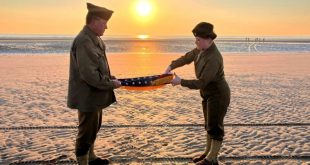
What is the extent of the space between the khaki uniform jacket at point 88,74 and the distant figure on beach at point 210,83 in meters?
1.06

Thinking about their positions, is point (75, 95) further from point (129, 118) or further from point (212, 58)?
point (129, 118)

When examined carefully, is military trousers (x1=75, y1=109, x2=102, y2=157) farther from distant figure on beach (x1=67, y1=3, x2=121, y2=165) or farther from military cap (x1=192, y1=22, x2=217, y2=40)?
military cap (x1=192, y1=22, x2=217, y2=40)

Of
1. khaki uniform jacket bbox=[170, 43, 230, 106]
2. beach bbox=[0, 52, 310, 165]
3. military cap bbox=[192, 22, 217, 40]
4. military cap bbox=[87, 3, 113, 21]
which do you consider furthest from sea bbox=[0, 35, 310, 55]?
military cap bbox=[192, 22, 217, 40]

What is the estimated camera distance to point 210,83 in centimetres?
567

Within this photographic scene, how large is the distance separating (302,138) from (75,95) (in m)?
4.53

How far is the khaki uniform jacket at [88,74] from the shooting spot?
4.92 metres

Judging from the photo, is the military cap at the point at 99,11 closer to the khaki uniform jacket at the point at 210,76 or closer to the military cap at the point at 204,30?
the military cap at the point at 204,30

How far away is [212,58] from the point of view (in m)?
5.45

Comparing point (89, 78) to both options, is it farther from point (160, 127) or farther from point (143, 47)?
point (143, 47)

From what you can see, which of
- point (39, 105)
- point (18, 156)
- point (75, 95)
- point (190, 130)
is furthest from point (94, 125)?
point (39, 105)

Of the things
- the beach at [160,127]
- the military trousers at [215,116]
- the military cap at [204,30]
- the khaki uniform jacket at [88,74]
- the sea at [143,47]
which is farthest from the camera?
the sea at [143,47]

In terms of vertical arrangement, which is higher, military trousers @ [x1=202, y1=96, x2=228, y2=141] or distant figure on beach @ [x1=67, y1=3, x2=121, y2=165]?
distant figure on beach @ [x1=67, y1=3, x2=121, y2=165]

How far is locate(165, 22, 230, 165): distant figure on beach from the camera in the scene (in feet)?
17.8

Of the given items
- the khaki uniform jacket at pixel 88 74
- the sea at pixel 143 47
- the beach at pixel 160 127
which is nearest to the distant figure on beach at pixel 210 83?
the beach at pixel 160 127
